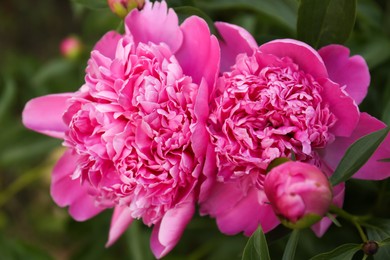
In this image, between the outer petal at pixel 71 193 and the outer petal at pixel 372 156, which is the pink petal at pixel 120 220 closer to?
the outer petal at pixel 71 193

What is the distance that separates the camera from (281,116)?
22.2 inches

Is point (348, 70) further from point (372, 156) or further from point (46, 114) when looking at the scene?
point (46, 114)

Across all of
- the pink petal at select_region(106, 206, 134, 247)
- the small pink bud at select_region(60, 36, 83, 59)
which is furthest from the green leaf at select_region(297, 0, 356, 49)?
the small pink bud at select_region(60, 36, 83, 59)

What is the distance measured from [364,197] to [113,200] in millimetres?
376

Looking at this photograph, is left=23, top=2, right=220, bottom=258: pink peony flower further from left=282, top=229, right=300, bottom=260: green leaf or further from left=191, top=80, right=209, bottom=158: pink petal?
left=282, top=229, right=300, bottom=260: green leaf

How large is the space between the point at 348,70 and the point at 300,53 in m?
0.06

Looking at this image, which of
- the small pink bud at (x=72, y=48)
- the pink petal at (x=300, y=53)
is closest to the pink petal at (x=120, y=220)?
the pink petal at (x=300, y=53)

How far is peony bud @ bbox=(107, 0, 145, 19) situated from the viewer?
2.13 ft

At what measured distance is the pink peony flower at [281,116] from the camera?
0.56 meters

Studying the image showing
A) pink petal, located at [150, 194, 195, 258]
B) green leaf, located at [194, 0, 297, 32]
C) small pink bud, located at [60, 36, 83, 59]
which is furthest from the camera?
small pink bud, located at [60, 36, 83, 59]

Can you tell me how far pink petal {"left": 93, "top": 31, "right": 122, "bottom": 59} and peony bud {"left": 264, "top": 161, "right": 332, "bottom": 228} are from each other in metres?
0.25

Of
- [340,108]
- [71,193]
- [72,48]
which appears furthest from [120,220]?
[72,48]

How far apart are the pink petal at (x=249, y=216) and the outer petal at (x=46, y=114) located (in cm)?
22

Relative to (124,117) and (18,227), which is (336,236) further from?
(18,227)
